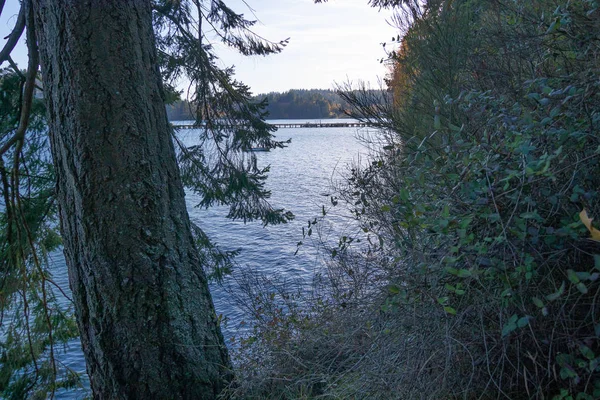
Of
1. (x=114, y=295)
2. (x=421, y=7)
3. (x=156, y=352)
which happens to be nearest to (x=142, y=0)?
(x=114, y=295)

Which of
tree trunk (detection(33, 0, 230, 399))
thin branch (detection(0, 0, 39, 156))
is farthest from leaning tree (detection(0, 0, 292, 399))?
thin branch (detection(0, 0, 39, 156))

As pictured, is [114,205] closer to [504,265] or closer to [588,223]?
[504,265]

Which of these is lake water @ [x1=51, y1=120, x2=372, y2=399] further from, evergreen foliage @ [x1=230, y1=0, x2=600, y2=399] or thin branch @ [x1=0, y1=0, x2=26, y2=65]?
thin branch @ [x1=0, y1=0, x2=26, y2=65]

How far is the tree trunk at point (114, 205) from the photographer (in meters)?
2.78

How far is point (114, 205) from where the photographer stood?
9.14ft

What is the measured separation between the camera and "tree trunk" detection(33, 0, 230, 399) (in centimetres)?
278

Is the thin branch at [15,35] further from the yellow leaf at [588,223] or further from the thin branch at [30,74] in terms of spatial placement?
the yellow leaf at [588,223]

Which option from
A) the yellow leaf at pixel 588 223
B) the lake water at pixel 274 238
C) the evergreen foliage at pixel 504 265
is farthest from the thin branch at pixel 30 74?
the yellow leaf at pixel 588 223

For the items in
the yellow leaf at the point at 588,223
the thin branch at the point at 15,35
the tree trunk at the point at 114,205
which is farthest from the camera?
the thin branch at the point at 15,35

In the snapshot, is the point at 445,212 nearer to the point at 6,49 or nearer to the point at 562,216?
the point at 562,216

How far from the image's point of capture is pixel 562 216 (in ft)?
6.82

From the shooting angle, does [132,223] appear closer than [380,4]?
Yes

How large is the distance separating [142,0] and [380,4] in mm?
5293

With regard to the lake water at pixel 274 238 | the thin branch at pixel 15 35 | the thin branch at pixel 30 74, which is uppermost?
the thin branch at pixel 15 35
